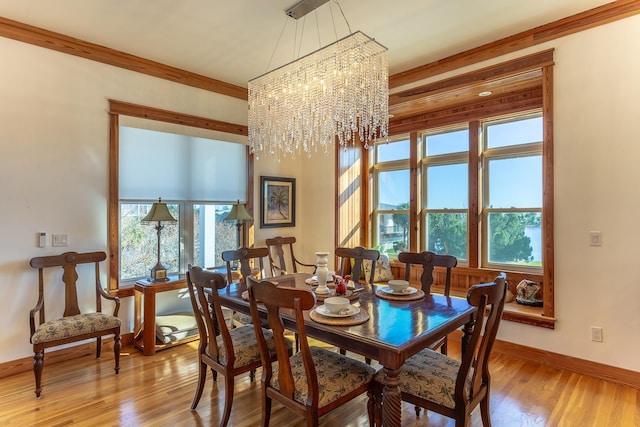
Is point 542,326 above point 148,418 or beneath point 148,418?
above

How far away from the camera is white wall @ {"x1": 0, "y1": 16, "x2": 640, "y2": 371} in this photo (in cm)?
272

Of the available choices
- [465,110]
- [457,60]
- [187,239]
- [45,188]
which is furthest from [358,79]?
[45,188]

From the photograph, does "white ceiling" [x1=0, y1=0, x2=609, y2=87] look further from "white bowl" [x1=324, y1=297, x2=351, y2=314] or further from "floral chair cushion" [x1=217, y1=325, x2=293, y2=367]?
"floral chair cushion" [x1=217, y1=325, x2=293, y2=367]

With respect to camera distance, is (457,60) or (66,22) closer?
(66,22)

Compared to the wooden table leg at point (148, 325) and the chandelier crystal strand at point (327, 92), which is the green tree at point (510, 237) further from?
the wooden table leg at point (148, 325)

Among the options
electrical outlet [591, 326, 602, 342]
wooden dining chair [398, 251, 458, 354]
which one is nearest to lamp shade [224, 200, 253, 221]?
wooden dining chair [398, 251, 458, 354]

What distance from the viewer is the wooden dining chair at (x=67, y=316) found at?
266cm

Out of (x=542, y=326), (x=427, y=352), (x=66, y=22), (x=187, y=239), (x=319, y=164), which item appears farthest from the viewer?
(x=319, y=164)

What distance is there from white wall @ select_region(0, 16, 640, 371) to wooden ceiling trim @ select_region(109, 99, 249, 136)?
0.48 feet

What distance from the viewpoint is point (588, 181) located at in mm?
2869

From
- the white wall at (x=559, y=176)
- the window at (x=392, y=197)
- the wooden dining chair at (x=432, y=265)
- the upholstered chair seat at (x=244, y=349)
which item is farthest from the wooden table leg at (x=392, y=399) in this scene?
the window at (x=392, y=197)

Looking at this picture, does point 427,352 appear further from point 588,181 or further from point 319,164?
point 319,164

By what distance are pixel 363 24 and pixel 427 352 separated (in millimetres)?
2617

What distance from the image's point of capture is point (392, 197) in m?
4.78
